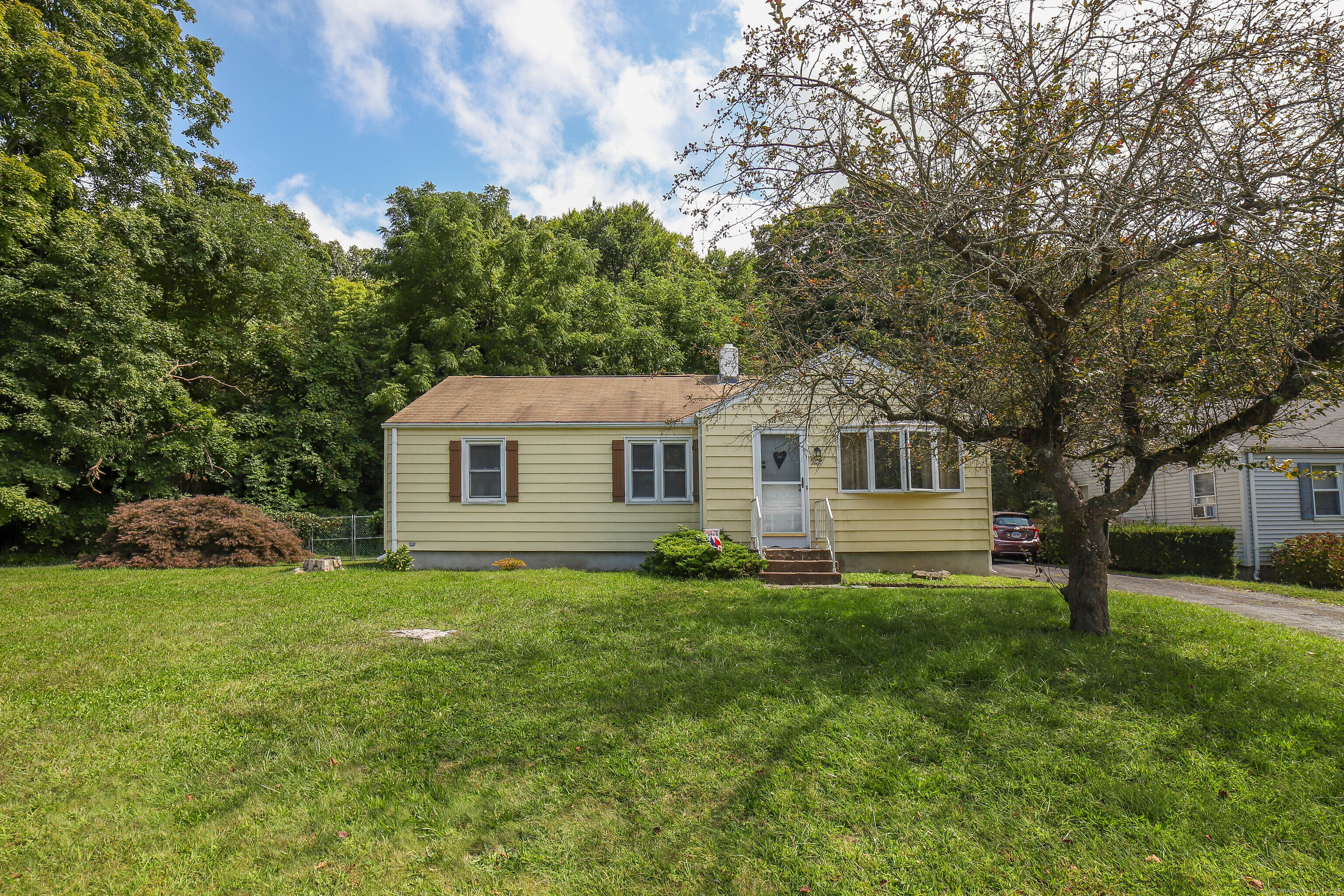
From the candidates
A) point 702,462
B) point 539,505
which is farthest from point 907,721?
point 539,505

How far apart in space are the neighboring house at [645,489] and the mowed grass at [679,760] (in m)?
5.92

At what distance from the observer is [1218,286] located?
5.83 meters

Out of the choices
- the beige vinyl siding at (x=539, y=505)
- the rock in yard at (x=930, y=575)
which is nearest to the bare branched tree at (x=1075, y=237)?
the rock in yard at (x=930, y=575)

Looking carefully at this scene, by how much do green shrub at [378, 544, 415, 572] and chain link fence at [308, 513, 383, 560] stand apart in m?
4.22

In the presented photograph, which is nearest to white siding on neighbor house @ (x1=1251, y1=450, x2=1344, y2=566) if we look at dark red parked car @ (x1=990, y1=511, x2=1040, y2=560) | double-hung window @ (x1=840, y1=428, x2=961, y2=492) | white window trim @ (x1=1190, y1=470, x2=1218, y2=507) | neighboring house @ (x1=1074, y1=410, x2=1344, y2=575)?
neighboring house @ (x1=1074, y1=410, x2=1344, y2=575)

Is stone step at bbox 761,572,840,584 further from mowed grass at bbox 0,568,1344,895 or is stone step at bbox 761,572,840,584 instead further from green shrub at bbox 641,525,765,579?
mowed grass at bbox 0,568,1344,895

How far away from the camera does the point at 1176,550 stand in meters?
15.9

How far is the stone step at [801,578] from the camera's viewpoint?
37.2ft

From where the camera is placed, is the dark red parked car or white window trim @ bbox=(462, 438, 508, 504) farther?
the dark red parked car

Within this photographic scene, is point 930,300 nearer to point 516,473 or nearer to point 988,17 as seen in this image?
point 988,17

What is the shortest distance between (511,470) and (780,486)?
5305 millimetres

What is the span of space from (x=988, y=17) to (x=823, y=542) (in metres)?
9.11

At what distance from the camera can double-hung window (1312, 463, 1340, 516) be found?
53.7ft

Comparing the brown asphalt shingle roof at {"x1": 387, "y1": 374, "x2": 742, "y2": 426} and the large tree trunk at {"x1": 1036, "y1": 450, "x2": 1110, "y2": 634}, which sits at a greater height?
the brown asphalt shingle roof at {"x1": 387, "y1": 374, "x2": 742, "y2": 426}
